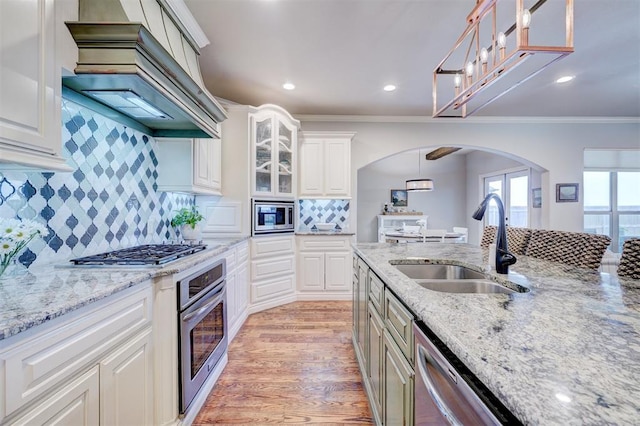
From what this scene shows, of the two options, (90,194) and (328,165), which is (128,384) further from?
(328,165)

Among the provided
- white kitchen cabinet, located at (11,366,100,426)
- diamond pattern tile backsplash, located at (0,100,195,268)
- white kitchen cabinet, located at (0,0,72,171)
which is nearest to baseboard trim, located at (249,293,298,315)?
diamond pattern tile backsplash, located at (0,100,195,268)

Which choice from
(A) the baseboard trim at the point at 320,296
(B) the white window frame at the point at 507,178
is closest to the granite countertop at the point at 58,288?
(A) the baseboard trim at the point at 320,296

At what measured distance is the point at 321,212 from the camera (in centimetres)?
456

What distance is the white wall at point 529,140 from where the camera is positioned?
4.48 metres

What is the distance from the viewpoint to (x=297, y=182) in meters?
4.08

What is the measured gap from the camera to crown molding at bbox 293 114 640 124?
4398 millimetres

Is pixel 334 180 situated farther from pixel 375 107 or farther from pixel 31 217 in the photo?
pixel 31 217

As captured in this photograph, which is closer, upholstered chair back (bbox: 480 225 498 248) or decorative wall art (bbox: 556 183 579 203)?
upholstered chair back (bbox: 480 225 498 248)

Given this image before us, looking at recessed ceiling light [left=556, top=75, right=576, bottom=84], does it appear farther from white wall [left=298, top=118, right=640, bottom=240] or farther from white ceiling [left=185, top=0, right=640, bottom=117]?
white wall [left=298, top=118, right=640, bottom=240]

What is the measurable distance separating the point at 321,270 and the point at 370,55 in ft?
8.70

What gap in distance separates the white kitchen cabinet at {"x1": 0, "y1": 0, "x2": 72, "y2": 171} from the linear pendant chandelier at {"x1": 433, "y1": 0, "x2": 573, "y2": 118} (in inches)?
78.2

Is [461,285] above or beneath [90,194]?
beneath

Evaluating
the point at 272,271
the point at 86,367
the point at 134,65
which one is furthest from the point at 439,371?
the point at 272,271

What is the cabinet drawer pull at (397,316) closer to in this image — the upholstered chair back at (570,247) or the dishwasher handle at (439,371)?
the dishwasher handle at (439,371)
